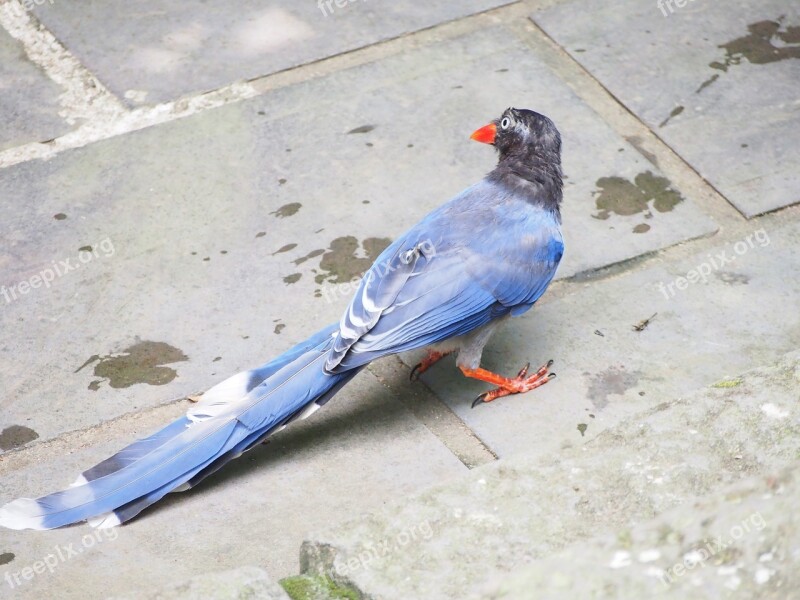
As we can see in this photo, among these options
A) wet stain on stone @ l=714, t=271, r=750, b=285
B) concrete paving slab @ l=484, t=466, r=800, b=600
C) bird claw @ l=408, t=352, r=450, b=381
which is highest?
concrete paving slab @ l=484, t=466, r=800, b=600

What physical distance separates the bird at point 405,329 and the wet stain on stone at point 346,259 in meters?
0.43

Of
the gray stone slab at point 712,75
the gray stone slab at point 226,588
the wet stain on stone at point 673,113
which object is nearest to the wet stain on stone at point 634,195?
the gray stone slab at point 712,75

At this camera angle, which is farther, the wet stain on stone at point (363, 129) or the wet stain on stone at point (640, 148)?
the wet stain on stone at point (363, 129)

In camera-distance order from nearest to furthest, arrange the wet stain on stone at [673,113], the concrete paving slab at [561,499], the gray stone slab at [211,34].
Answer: the concrete paving slab at [561,499], the wet stain on stone at [673,113], the gray stone slab at [211,34]

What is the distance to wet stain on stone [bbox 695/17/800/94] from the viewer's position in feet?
15.8

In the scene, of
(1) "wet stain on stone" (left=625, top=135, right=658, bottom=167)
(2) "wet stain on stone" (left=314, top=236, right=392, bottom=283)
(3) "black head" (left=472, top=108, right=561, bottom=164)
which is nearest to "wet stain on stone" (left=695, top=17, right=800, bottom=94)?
(1) "wet stain on stone" (left=625, top=135, right=658, bottom=167)

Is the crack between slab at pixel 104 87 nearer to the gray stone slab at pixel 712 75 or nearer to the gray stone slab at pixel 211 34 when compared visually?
the gray stone slab at pixel 211 34

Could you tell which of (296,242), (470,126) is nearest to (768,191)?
(470,126)

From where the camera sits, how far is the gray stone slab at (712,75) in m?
4.31

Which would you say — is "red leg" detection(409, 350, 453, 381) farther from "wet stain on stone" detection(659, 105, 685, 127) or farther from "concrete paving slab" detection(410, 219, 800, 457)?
"wet stain on stone" detection(659, 105, 685, 127)

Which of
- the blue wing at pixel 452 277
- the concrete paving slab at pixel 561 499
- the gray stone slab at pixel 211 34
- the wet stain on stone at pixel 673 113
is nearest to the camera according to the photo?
the concrete paving slab at pixel 561 499

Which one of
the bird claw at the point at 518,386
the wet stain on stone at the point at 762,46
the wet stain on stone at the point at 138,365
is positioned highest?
the wet stain on stone at the point at 762,46

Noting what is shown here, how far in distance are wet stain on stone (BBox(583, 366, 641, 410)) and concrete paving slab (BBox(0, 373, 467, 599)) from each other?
50 cm

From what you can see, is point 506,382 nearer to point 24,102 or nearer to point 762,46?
point 762,46
